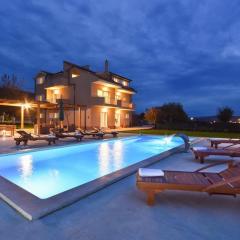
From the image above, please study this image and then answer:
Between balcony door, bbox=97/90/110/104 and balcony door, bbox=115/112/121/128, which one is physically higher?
balcony door, bbox=97/90/110/104

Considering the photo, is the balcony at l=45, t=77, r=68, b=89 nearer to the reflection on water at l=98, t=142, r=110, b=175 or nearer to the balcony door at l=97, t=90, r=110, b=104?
the balcony door at l=97, t=90, r=110, b=104

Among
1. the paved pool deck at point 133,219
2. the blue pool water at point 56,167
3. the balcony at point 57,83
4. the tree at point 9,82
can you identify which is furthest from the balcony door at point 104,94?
the paved pool deck at point 133,219

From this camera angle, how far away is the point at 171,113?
37844 millimetres

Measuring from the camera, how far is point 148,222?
11.4ft

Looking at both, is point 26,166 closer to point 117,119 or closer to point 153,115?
point 117,119

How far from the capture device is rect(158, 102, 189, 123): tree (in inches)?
1480

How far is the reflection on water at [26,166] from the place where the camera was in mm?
6903

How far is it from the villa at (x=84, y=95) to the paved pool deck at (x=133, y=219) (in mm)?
22781

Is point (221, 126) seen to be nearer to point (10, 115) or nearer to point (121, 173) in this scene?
point (121, 173)

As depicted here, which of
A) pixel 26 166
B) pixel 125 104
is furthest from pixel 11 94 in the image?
pixel 26 166

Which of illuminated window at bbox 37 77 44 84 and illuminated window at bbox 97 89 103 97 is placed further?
illuminated window at bbox 37 77 44 84

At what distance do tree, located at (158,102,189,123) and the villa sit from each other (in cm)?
576

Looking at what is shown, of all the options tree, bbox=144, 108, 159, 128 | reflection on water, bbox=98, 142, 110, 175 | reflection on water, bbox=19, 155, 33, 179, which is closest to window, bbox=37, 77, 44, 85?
tree, bbox=144, 108, 159, 128

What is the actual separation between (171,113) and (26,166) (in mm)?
31857
